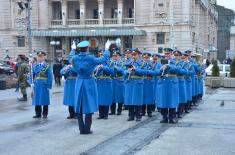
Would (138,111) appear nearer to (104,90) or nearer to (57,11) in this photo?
(104,90)

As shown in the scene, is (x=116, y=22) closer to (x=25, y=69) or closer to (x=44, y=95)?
(x=25, y=69)

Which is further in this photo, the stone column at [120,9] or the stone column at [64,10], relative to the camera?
the stone column at [64,10]

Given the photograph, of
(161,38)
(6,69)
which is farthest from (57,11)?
(6,69)

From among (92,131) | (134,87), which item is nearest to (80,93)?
(92,131)

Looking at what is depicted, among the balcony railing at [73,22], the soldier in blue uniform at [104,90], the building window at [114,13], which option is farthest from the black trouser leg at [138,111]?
the building window at [114,13]

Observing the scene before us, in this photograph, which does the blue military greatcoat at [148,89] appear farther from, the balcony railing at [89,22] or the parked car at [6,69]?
the balcony railing at [89,22]

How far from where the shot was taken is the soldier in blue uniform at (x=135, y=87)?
11.0m

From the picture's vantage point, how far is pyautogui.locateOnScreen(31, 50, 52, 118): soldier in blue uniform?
11484 mm

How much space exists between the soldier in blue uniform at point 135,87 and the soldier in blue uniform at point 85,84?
219 cm

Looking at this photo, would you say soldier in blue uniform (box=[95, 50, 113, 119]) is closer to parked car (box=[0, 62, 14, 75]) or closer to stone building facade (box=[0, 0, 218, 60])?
parked car (box=[0, 62, 14, 75])

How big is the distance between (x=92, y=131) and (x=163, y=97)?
2.28 m

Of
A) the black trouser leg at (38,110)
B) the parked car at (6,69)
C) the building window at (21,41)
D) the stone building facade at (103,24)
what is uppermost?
the stone building facade at (103,24)

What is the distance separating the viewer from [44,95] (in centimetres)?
1149

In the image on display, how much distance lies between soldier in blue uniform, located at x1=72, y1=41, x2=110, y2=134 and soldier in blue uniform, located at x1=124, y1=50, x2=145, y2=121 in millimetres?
2187
